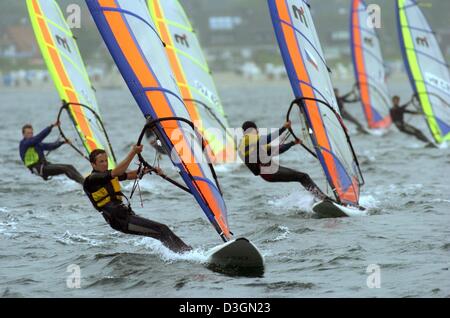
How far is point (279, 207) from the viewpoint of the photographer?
14828 millimetres

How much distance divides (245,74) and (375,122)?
64.9 metres

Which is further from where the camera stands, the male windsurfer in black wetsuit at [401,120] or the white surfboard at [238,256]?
the male windsurfer in black wetsuit at [401,120]

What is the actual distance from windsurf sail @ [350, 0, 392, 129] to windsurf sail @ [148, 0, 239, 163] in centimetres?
788

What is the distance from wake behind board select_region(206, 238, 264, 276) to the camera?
10000mm

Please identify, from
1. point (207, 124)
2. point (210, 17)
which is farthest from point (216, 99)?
point (210, 17)

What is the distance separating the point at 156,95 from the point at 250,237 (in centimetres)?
257

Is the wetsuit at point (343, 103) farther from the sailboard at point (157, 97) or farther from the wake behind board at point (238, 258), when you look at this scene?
the wake behind board at point (238, 258)

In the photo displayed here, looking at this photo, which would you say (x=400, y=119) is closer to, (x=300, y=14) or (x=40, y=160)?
(x=300, y=14)

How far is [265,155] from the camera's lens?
1358 cm

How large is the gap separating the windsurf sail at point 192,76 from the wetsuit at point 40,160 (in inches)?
152

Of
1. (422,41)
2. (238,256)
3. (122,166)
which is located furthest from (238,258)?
(422,41)

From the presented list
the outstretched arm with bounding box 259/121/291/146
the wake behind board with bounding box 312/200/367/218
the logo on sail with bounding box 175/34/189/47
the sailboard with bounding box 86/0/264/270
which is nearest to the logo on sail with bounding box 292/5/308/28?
the outstretched arm with bounding box 259/121/291/146

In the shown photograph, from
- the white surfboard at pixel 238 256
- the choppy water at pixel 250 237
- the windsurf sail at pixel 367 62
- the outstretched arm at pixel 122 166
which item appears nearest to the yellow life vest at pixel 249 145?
the choppy water at pixel 250 237

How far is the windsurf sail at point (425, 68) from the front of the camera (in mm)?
21141
